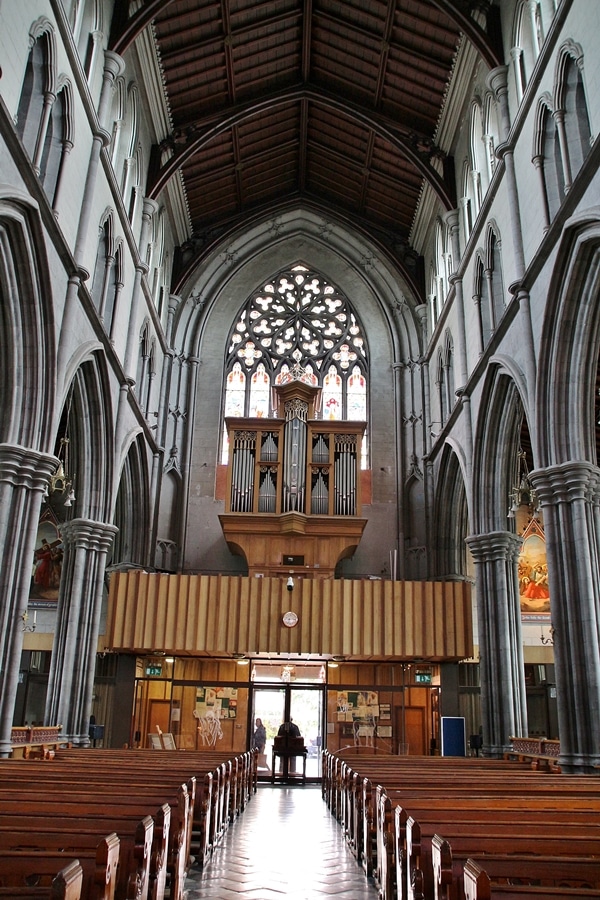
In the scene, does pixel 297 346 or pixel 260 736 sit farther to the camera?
pixel 297 346

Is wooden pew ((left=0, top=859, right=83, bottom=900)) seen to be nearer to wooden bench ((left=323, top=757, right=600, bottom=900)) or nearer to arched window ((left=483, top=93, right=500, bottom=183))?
wooden bench ((left=323, top=757, right=600, bottom=900))

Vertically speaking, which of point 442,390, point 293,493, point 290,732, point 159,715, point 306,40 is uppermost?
point 306,40

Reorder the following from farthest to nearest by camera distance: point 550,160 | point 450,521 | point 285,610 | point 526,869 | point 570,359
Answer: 1. point 450,521
2. point 285,610
3. point 550,160
4. point 570,359
5. point 526,869

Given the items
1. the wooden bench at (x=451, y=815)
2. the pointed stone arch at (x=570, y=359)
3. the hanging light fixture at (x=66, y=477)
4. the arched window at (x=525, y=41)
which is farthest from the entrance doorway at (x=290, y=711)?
the arched window at (x=525, y=41)

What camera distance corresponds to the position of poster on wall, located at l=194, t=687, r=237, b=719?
56.7 ft

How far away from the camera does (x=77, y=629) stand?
1440 cm

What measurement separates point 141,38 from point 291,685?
45.8 ft

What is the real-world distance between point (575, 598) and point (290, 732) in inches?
326


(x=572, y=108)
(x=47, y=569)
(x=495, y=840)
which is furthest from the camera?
(x=47, y=569)

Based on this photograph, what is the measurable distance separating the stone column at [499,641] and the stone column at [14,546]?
836cm

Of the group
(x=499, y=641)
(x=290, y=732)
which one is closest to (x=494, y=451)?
(x=499, y=641)

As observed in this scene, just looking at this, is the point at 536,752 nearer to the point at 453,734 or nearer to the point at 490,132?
the point at 453,734

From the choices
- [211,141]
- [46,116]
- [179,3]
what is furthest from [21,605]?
[211,141]

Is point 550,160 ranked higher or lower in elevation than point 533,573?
higher
